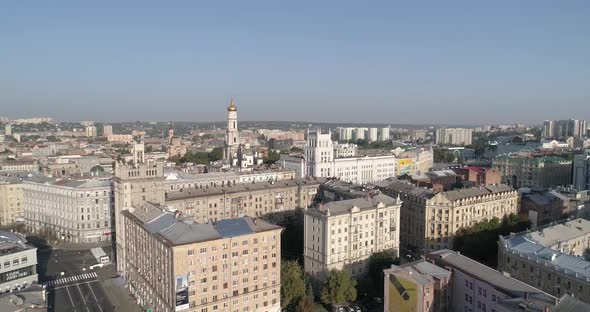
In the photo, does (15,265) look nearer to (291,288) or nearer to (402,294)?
(291,288)

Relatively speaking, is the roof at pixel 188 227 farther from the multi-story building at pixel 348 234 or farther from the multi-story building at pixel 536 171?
the multi-story building at pixel 536 171

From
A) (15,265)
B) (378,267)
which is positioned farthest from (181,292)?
(378,267)

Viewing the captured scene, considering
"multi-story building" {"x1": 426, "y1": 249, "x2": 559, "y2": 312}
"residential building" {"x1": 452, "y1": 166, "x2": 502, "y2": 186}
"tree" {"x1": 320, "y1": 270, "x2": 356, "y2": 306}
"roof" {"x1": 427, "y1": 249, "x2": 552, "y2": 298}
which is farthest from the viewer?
"residential building" {"x1": 452, "y1": 166, "x2": 502, "y2": 186}

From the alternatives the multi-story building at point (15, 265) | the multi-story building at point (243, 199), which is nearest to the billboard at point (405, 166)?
the multi-story building at point (243, 199)

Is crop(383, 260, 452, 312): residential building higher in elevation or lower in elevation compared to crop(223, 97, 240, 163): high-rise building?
lower

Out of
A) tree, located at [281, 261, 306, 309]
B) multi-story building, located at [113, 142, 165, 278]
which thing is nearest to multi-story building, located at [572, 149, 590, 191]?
tree, located at [281, 261, 306, 309]

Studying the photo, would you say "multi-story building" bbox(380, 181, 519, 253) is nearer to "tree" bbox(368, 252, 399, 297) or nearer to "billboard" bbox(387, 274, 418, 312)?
"tree" bbox(368, 252, 399, 297)
